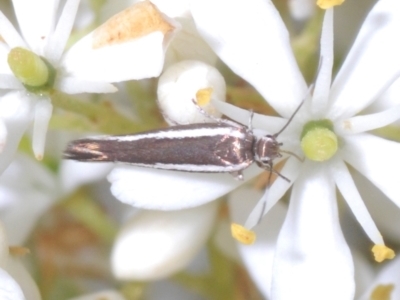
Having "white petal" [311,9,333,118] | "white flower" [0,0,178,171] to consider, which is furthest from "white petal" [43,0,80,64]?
"white petal" [311,9,333,118]

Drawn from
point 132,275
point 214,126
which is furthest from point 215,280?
point 214,126

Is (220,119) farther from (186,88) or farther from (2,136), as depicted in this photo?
(2,136)

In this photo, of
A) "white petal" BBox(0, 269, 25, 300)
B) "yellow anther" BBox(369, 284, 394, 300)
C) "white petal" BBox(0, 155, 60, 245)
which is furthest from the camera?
"white petal" BBox(0, 155, 60, 245)

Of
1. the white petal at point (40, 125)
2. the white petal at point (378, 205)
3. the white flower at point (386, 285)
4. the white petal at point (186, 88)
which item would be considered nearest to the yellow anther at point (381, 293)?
the white flower at point (386, 285)

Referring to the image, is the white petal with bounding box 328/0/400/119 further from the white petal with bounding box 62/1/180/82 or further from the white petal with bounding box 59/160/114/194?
the white petal with bounding box 59/160/114/194

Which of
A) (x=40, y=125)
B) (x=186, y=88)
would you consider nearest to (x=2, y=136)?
(x=40, y=125)

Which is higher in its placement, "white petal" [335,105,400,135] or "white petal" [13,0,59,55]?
"white petal" [13,0,59,55]
